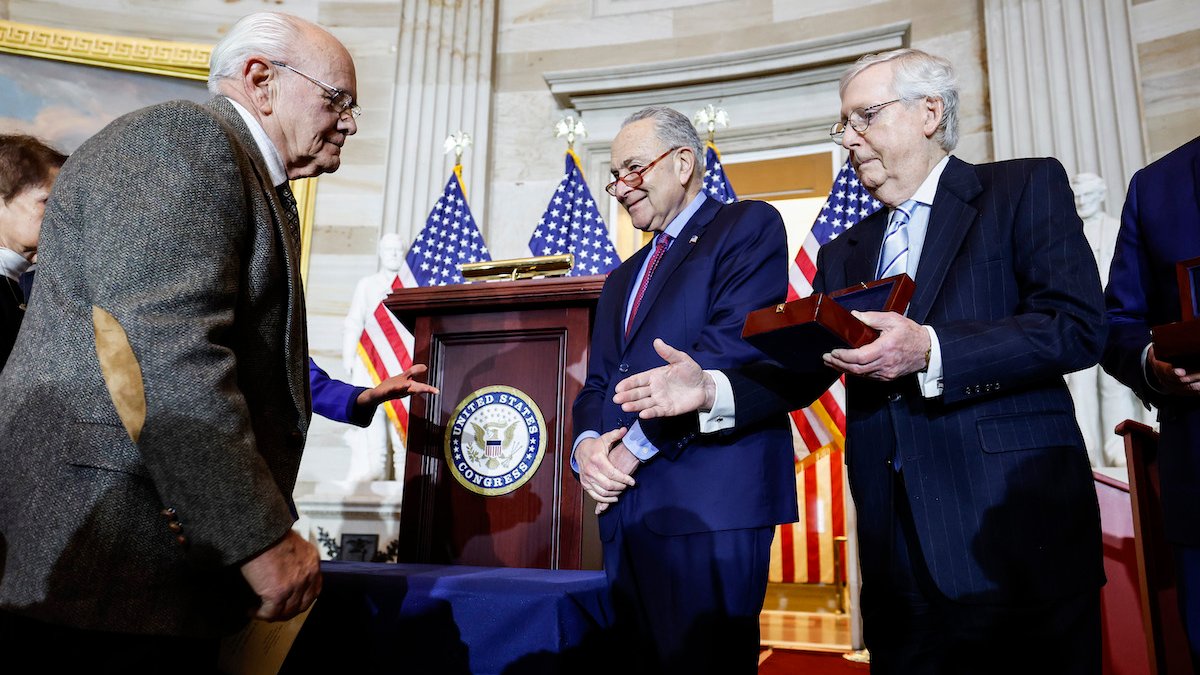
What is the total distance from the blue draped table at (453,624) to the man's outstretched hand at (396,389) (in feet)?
1.56

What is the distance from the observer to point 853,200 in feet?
15.0

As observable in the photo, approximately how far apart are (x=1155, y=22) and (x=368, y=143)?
208 inches

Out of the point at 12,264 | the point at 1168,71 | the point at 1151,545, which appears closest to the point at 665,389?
the point at 1151,545

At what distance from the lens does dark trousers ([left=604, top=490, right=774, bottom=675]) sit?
5.66 feet

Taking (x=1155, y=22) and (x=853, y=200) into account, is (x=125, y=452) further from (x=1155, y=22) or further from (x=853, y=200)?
(x=1155, y=22)

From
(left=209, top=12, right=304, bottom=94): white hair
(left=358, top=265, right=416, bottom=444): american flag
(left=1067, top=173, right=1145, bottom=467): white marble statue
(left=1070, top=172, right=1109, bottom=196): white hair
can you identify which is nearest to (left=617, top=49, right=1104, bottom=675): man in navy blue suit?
(left=209, top=12, right=304, bottom=94): white hair

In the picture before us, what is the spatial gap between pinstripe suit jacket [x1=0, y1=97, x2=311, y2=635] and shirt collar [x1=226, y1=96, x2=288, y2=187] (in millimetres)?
230

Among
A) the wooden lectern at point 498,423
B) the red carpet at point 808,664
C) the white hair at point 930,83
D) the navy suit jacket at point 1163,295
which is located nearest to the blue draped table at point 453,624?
the wooden lectern at point 498,423

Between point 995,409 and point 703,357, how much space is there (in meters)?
0.58

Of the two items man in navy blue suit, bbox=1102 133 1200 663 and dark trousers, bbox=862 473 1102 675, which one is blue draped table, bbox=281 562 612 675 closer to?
dark trousers, bbox=862 473 1102 675

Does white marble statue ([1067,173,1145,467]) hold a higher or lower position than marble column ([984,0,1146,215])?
lower

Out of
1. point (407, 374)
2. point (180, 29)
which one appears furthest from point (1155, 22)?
point (180, 29)

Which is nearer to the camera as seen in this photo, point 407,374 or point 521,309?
point 407,374

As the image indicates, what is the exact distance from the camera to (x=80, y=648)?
1101 mm
